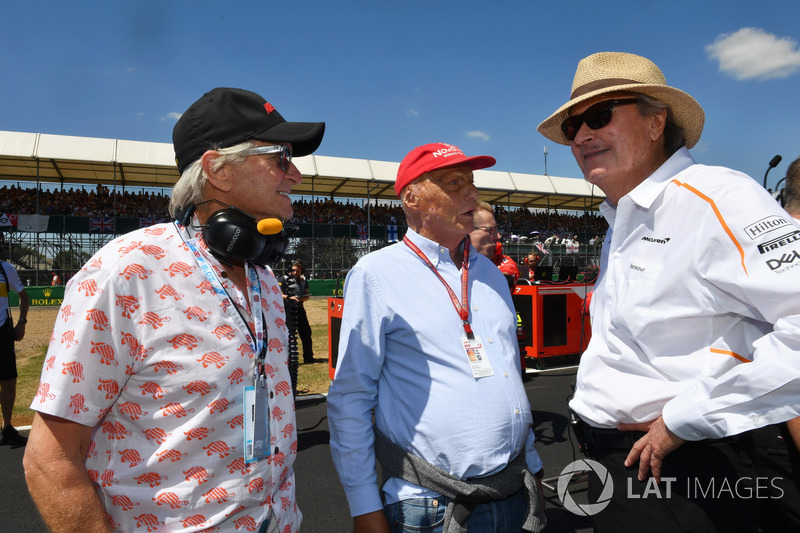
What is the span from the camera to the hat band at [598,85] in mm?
1691

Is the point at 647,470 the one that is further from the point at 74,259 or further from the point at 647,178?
the point at 74,259

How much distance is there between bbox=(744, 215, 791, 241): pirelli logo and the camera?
3.96ft

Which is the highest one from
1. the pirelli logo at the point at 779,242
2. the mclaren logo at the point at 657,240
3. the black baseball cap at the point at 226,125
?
the black baseball cap at the point at 226,125

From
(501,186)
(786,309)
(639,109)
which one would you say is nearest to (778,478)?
(786,309)

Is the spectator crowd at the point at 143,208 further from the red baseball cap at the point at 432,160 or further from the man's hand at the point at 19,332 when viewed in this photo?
the red baseball cap at the point at 432,160

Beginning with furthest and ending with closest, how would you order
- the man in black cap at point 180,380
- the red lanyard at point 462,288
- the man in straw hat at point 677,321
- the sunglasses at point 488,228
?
the sunglasses at point 488,228 < the red lanyard at point 462,288 < the man in straw hat at point 677,321 < the man in black cap at point 180,380

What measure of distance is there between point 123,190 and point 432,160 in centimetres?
2755

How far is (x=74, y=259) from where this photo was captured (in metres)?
21.6

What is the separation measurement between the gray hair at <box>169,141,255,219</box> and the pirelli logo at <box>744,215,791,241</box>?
4.56ft

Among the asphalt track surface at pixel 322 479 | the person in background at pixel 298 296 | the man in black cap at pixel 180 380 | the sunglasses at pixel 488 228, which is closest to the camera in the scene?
the man in black cap at pixel 180 380

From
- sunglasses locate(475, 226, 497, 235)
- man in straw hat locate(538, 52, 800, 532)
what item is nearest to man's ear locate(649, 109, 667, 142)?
man in straw hat locate(538, 52, 800, 532)

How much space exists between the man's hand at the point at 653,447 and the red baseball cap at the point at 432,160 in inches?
→ 46.1

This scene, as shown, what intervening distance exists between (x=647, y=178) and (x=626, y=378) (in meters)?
0.65

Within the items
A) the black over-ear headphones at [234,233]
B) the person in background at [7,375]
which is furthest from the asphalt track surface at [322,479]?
the black over-ear headphones at [234,233]
